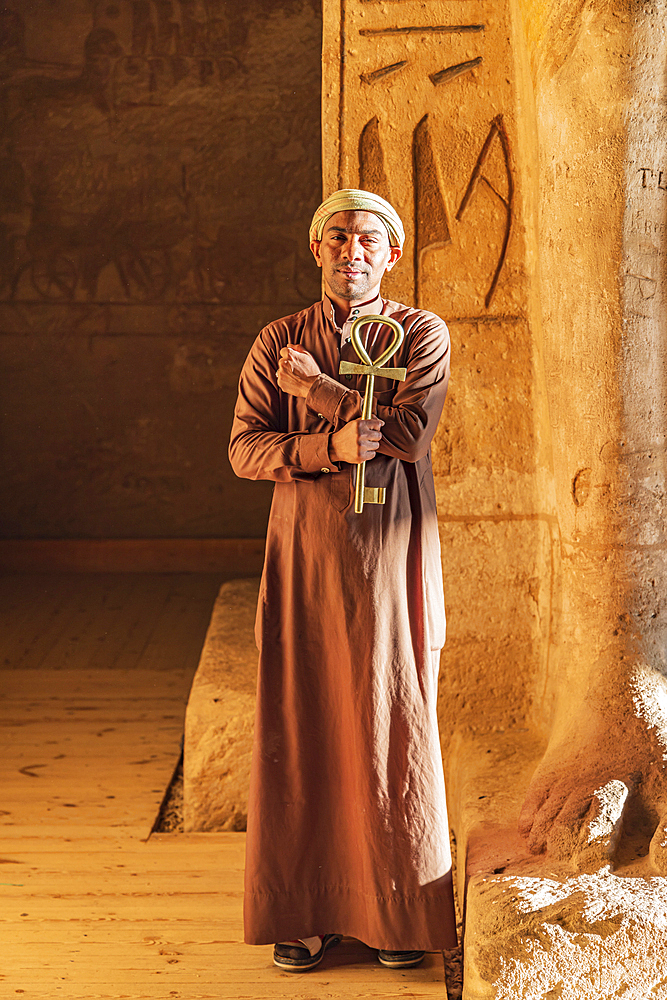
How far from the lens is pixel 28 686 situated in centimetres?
466

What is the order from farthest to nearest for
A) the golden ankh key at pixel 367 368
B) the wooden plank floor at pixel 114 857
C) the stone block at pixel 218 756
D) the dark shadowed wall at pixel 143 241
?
the dark shadowed wall at pixel 143 241 < the stone block at pixel 218 756 < the wooden plank floor at pixel 114 857 < the golden ankh key at pixel 367 368

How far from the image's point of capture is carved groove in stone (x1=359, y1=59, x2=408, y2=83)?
282 centimetres

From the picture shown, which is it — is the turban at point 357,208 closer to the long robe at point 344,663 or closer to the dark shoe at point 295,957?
the long robe at point 344,663

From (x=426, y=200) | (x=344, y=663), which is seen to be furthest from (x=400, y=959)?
(x=426, y=200)

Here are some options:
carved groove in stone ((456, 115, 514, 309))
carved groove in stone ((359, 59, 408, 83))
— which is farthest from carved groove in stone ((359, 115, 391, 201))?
carved groove in stone ((456, 115, 514, 309))

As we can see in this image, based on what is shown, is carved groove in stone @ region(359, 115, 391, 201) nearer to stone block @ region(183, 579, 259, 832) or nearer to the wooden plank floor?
stone block @ region(183, 579, 259, 832)

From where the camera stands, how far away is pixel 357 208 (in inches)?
84.9

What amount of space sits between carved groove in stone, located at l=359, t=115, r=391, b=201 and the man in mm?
658

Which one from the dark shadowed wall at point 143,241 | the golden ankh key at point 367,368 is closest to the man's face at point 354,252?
the golden ankh key at point 367,368

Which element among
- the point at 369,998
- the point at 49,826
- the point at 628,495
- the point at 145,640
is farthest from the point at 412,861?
the point at 145,640

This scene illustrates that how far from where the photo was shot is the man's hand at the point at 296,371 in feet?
7.14

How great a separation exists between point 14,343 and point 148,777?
13.2ft

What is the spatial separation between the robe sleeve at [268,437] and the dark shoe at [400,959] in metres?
1.16

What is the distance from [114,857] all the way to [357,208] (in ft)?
6.82
